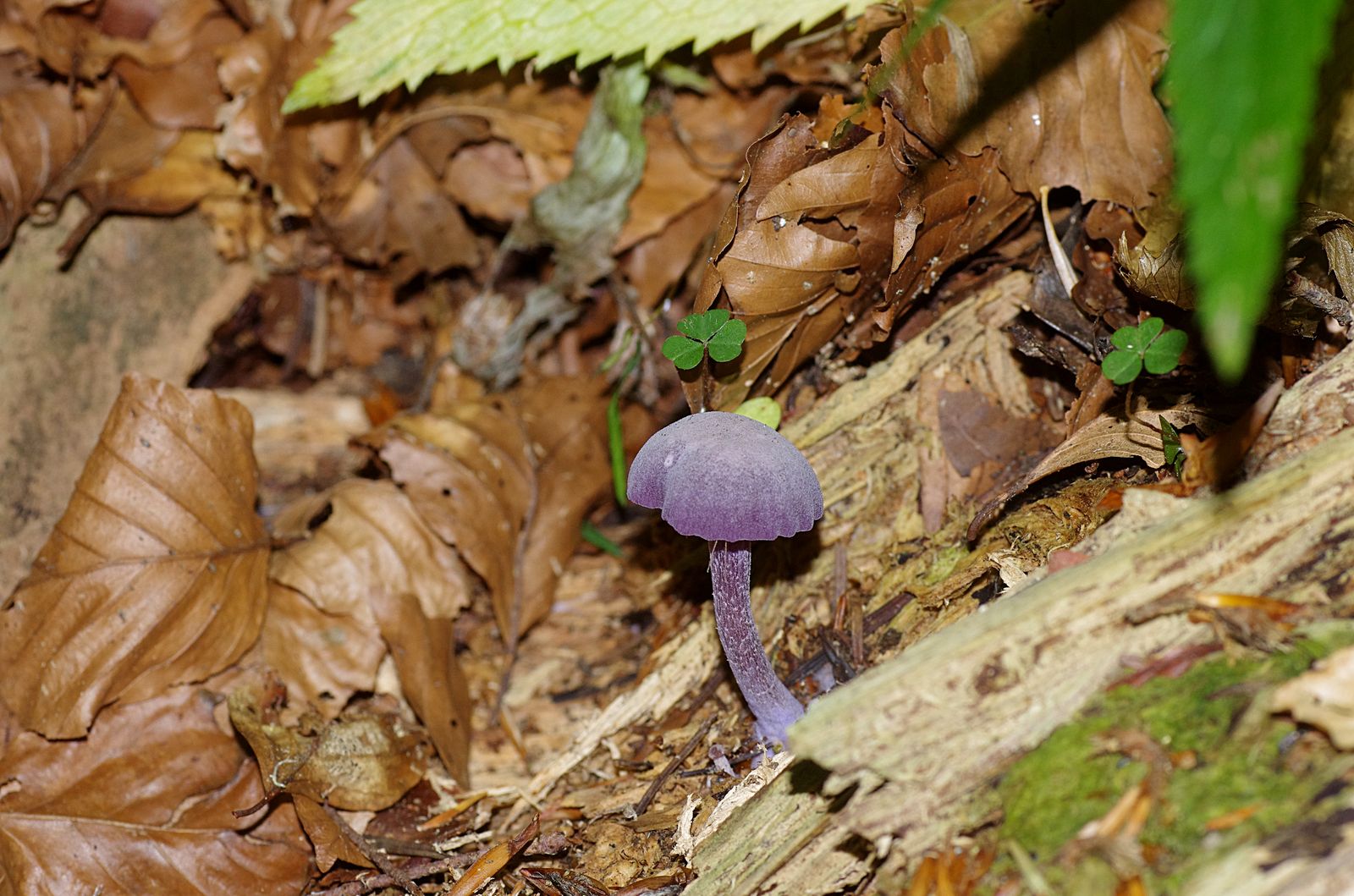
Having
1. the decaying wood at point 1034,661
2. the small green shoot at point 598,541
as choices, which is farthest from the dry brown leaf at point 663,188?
the decaying wood at point 1034,661

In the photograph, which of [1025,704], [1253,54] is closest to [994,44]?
[1253,54]

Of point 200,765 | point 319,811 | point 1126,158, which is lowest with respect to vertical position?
point 319,811

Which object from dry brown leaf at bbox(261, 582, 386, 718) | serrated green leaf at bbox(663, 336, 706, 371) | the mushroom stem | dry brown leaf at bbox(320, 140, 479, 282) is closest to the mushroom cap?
the mushroom stem

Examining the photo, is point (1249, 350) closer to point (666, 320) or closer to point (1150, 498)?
point (1150, 498)

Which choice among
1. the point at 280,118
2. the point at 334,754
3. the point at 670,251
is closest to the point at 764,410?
the point at 670,251

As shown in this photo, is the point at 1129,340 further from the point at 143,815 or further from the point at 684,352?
the point at 143,815

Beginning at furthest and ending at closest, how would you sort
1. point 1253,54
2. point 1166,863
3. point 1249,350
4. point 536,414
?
point 536,414 → point 1249,350 → point 1166,863 → point 1253,54
